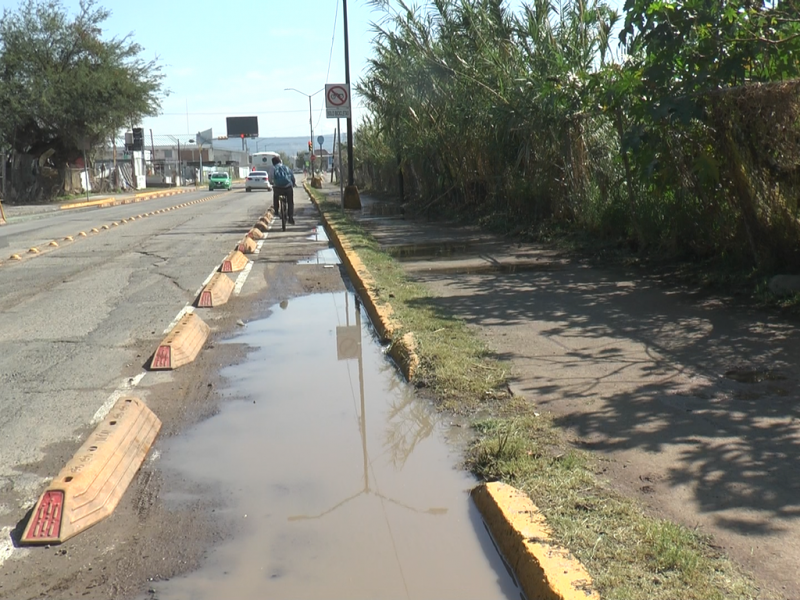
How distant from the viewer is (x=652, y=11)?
9180mm

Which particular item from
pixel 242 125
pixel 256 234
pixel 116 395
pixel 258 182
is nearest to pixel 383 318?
pixel 116 395

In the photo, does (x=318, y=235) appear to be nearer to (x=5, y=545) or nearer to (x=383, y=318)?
(x=383, y=318)

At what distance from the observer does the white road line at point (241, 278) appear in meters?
12.0

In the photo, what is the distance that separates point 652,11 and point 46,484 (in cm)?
723

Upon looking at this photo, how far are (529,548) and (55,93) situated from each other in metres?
49.5

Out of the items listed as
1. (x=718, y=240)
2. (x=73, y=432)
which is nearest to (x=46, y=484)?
(x=73, y=432)

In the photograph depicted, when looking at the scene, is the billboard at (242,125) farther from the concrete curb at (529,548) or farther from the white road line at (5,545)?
the concrete curb at (529,548)

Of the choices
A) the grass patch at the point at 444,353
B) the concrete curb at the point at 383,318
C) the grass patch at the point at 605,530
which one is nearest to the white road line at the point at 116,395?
the concrete curb at the point at 383,318

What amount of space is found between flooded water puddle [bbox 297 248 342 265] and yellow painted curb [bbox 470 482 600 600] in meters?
10.7

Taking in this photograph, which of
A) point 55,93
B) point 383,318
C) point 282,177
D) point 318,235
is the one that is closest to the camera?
point 383,318

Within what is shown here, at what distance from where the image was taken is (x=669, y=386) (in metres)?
6.20

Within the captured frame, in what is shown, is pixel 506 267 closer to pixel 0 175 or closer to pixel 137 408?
pixel 137 408

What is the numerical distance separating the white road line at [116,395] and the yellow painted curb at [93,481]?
0.57 metres

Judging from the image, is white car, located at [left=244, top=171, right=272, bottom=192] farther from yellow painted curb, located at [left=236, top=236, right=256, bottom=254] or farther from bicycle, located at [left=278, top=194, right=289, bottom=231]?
yellow painted curb, located at [left=236, top=236, right=256, bottom=254]
